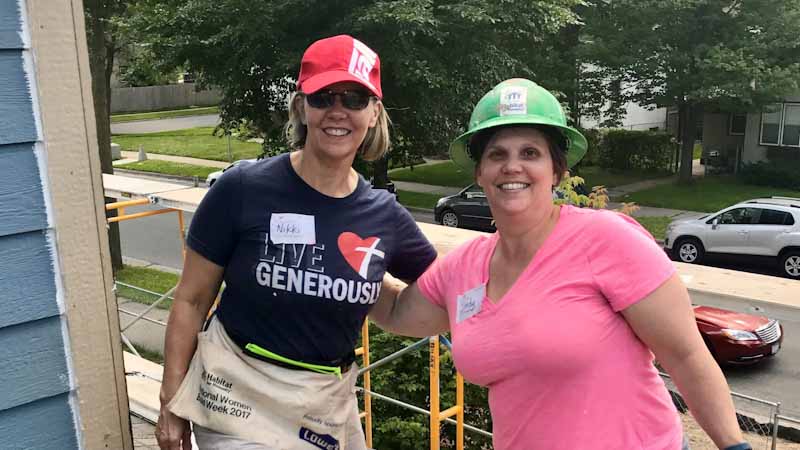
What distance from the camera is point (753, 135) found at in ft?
82.1

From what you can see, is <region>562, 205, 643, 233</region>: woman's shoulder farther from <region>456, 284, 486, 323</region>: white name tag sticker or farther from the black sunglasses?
the black sunglasses

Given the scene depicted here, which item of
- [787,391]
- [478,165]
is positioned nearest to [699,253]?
[787,391]

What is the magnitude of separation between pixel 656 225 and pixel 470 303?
17.0 meters

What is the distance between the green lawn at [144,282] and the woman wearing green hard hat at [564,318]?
9978mm

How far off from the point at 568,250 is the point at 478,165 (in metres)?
0.38

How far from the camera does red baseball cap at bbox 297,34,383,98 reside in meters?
2.15

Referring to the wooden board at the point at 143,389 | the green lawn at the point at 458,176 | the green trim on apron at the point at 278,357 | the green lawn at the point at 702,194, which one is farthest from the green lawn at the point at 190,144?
the green trim on apron at the point at 278,357

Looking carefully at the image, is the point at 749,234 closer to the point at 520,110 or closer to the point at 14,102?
the point at 520,110

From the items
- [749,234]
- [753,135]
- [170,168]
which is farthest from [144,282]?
[753,135]

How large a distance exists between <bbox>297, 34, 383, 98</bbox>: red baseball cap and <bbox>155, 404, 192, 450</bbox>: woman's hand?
1.01m

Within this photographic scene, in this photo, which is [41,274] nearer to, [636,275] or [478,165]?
[478,165]

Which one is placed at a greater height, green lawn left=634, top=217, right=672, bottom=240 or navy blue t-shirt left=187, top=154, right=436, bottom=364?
navy blue t-shirt left=187, top=154, right=436, bottom=364

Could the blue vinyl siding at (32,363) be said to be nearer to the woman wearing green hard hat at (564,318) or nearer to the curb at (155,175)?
the woman wearing green hard hat at (564,318)

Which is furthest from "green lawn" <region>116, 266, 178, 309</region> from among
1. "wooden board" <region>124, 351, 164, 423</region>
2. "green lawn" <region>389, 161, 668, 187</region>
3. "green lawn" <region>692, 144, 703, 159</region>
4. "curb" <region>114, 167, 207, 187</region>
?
"green lawn" <region>692, 144, 703, 159</region>
